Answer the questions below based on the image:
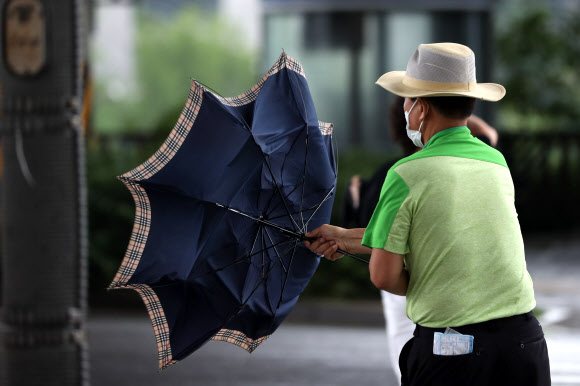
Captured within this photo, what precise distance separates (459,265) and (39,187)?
2.84 metres

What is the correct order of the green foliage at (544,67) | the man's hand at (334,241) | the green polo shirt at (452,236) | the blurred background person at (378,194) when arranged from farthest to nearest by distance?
the green foliage at (544,67)
the blurred background person at (378,194)
the man's hand at (334,241)
the green polo shirt at (452,236)

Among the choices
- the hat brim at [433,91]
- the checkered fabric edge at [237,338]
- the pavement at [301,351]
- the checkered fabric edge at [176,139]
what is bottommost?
the pavement at [301,351]

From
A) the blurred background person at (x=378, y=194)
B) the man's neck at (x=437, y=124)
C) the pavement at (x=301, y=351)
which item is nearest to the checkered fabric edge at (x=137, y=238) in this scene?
the man's neck at (x=437, y=124)

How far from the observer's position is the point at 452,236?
297cm

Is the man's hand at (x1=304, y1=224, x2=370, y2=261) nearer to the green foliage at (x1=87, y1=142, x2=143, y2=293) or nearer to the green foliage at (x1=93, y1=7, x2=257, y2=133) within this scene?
the green foliage at (x1=87, y1=142, x2=143, y2=293)

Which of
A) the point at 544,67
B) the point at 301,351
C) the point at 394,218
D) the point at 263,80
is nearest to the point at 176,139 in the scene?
the point at 263,80

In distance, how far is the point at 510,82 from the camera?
24.2 metres

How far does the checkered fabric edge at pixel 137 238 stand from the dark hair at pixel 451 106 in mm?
1127

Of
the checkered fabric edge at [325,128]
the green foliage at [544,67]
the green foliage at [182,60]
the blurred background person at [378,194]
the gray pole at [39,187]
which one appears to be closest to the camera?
the checkered fabric edge at [325,128]

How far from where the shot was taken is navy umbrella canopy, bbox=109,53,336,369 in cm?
357

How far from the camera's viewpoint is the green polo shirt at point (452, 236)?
2.97 m

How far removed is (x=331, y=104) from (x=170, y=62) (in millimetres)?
58380

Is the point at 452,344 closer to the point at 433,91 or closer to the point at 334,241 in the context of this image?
the point at 334,241

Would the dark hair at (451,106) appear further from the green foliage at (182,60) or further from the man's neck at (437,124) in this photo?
the green foliage at (182,60)
